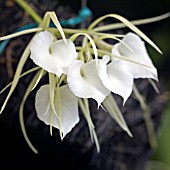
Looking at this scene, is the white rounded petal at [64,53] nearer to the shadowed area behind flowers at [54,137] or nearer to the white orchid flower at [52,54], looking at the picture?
the white orchid flower at [52,54]

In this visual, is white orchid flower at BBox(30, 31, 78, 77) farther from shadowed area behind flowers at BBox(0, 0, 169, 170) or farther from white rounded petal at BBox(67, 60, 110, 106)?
shadowed area behind flowers at BBox(0, 0, 169, 170)

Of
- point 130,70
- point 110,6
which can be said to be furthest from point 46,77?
point 110,6

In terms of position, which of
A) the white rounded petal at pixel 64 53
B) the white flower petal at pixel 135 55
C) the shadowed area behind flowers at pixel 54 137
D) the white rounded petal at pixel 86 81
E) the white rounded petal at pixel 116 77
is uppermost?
the white rounded petal at pixel 64 53

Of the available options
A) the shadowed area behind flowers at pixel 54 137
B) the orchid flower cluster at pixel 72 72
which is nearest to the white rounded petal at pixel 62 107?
the orchid flower cluster at pixel 72 72

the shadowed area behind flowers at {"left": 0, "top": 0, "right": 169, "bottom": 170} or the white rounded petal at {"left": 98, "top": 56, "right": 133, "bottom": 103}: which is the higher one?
the white rounded petal at {"left": 98, "top": 56, "right": 133, "bottom": 103}

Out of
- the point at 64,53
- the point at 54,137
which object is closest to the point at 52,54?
the point at 64,53

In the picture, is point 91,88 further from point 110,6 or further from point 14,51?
point 110,6

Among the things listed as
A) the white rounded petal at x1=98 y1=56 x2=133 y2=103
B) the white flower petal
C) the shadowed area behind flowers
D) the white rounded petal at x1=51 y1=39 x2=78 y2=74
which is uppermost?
the white rounded petal at x1=51 y1=39 x2=78 y2=74

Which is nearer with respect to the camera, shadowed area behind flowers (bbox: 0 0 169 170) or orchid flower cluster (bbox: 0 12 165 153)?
orchid flower cluster (bbox: 0 12 165 153)

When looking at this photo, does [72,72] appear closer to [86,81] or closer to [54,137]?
[86,81]

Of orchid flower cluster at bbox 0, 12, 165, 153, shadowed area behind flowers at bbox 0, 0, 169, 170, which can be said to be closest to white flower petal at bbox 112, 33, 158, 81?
orchid flower cluster at bbox 0, 12, 165, 153
